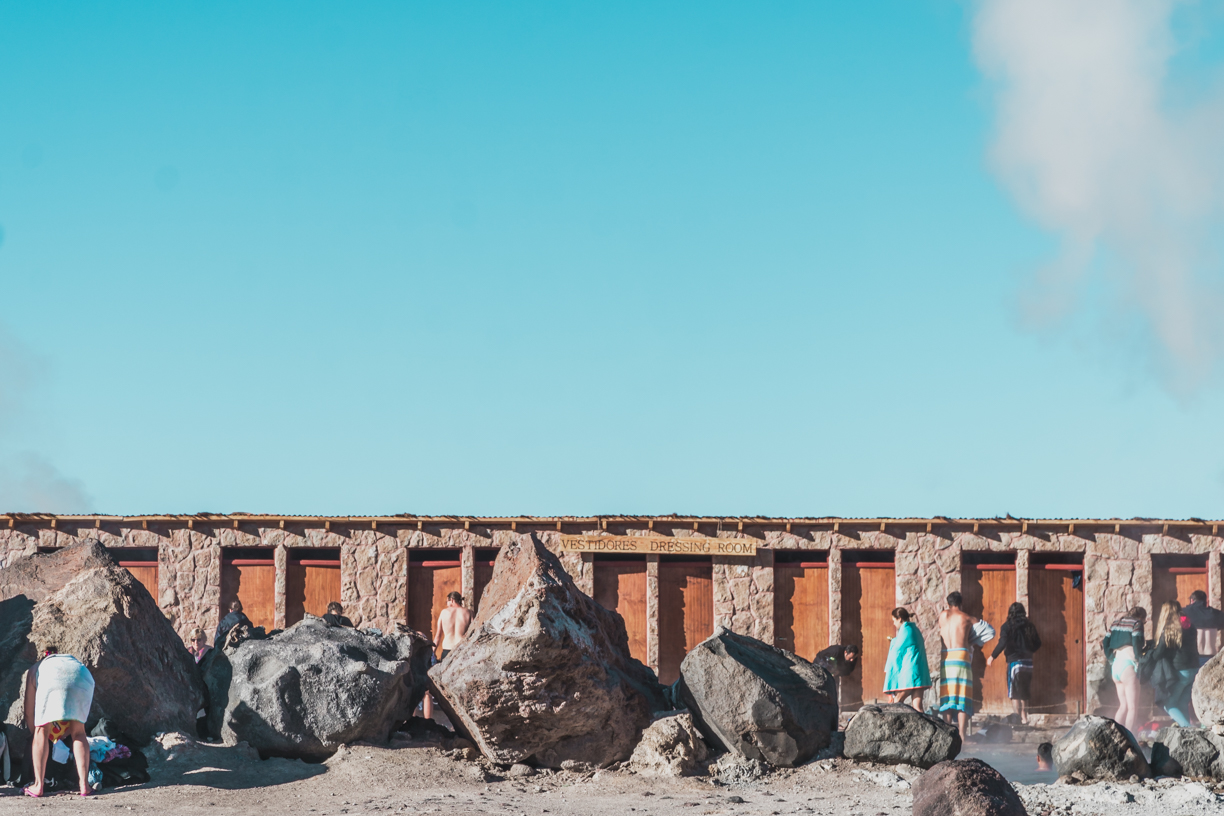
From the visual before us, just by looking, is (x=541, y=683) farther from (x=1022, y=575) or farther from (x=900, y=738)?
(x=1022, y=575)

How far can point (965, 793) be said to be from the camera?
7.71 m

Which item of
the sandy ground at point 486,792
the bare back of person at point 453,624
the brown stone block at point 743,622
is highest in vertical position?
the bare back of person at point 453,624

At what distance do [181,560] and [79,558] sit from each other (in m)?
7.38

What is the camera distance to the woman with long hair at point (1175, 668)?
13195 millimetres

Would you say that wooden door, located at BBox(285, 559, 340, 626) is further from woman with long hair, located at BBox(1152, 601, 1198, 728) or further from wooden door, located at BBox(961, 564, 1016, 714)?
woman with long hair, located at BBox(1152, 601, 1198, 728)

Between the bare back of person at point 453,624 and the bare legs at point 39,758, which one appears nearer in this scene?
the bare legs at point 39,758

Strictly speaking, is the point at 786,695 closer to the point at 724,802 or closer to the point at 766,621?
the point at 724,802

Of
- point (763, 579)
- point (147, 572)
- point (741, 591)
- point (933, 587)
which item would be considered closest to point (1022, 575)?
point (933, 587)

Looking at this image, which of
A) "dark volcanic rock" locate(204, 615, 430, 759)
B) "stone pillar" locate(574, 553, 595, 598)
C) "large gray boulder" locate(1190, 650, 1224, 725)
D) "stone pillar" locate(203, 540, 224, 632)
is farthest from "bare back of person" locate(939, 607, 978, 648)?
"stone pillar" locate(203, 540, 224, 632)

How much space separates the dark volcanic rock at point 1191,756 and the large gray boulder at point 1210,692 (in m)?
0.72

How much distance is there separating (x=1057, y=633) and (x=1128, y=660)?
5.11 m

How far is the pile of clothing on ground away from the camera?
921 cm

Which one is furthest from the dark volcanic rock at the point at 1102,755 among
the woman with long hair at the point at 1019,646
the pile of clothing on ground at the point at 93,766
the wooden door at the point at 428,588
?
the wooden door at the point at 428,588

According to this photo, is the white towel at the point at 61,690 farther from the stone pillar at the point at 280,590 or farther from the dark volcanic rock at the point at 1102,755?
the stone pillar at the point at 280,590
